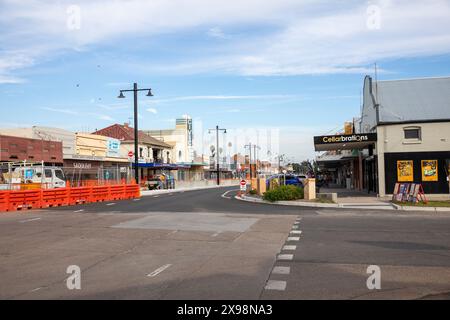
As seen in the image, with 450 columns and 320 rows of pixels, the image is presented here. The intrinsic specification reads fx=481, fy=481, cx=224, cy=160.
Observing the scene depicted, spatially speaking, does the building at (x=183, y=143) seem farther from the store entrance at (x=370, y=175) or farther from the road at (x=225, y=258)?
the road at (x=225, y=258)

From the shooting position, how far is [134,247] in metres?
11.0

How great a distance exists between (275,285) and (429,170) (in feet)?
73.7

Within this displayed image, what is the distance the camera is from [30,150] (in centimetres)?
4525

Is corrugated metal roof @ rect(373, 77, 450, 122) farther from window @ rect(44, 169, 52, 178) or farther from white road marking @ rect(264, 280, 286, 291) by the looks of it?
white road marking @ rect(264, 280, 286, 291)

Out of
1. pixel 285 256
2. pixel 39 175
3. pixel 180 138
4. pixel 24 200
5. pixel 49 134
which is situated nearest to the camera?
pixel 285 256

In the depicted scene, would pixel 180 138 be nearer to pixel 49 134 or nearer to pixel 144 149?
pixel 144 149

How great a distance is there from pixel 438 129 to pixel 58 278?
24503 mm

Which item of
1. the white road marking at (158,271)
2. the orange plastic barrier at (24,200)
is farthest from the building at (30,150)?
the white road marking at (158,271)

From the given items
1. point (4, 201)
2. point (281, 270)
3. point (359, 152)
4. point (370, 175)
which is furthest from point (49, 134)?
point (281, 270)

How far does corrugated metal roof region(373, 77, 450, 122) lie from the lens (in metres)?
27.7

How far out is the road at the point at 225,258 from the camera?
7.06m

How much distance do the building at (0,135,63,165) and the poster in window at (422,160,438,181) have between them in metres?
33.2
